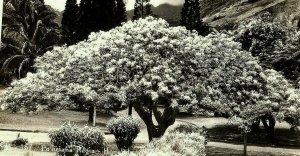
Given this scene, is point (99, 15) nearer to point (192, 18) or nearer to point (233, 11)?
point (192, 18)

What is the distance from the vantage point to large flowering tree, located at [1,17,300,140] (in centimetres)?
1730

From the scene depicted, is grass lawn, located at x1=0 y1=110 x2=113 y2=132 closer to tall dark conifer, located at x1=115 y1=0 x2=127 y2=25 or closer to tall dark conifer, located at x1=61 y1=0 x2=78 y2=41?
tall dark conifer, located at x1=61 y1=0 x2=78 y2=41

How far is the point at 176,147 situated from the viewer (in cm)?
1383

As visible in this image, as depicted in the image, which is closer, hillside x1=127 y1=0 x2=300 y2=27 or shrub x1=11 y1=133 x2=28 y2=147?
shrub x1=11 y1=133 x2=28 y2=147

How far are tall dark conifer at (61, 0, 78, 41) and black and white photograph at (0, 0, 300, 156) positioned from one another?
4 centimetres

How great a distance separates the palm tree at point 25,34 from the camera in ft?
58.3

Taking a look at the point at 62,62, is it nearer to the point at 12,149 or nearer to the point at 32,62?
the point at 32,62

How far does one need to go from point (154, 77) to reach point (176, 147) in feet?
11.4

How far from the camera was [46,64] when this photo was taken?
18500 mm

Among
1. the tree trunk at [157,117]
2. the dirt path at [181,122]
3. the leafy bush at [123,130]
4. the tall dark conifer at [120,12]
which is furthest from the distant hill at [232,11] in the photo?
the dirt path at [181,122]

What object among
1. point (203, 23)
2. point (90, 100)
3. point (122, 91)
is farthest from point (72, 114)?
point (203, 23)

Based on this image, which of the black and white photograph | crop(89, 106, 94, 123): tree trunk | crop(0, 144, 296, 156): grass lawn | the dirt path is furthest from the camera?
crop(89, 106, 94, 123): tree trunk

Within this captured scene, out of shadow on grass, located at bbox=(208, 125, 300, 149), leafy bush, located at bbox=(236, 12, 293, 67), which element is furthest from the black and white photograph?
shadow on grass, located at bbox=(208, 125, 300, 149)

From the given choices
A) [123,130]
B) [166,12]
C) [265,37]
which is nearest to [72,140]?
[123,130]
